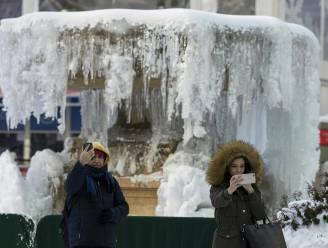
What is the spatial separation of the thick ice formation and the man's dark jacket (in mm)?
5344

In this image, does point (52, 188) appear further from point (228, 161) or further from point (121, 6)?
point (121, 6)

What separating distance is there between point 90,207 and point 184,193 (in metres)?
5.59

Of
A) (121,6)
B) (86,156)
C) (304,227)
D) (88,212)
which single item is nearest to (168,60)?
(304,227)

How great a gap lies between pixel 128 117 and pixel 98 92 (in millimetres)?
1680

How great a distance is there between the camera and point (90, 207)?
24.6 ft

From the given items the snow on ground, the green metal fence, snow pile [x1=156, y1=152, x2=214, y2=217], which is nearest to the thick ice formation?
snow pile [x1=156, y1=152, x2=214, y2=217]

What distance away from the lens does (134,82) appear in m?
13.8

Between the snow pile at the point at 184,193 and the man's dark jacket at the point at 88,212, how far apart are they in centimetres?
521

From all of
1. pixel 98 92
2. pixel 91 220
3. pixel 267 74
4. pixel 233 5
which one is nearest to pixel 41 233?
pixel 91 220

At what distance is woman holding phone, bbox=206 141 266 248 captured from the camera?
6.77 meters

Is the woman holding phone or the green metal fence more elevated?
the woman holding phone

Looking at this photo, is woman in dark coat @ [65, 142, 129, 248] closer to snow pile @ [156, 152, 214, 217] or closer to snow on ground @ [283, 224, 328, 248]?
snow on ground @ [283, 224, 328, 248]

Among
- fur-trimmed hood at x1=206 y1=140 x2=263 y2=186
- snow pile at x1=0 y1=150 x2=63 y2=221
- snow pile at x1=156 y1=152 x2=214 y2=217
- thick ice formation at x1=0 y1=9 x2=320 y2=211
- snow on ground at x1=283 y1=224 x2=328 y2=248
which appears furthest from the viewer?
snow pile at x1=0 y1=150 x2=63 y2=221

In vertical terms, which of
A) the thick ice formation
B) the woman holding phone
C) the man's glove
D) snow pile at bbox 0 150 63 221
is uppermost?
the thick ice formation
